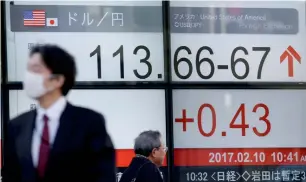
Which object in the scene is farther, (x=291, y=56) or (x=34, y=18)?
(x=291, y=56)

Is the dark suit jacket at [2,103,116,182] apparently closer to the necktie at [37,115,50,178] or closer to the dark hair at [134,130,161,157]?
the necktie at [37,115,50,178]

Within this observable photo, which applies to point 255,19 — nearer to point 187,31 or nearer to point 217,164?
point 187,31

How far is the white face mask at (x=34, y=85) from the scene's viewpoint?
5770 millimetres

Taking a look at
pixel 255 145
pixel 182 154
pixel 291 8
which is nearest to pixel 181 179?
pixel 182 154

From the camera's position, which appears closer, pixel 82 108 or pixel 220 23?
pixel 82 108

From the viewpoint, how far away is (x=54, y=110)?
5.77 meters

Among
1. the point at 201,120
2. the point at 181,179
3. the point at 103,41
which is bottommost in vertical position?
the point at 181,179

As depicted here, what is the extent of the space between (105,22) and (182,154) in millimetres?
1203

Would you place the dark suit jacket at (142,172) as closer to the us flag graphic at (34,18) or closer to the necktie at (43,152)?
the necktie at (43,152)

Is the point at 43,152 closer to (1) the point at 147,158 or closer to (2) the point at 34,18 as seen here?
(1) the point at 147,158

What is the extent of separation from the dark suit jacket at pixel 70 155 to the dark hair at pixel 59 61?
23 cm

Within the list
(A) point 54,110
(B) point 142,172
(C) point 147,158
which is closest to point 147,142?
(C) point 147,158

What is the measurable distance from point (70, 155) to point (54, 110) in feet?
1.14

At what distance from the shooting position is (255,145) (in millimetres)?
6387
